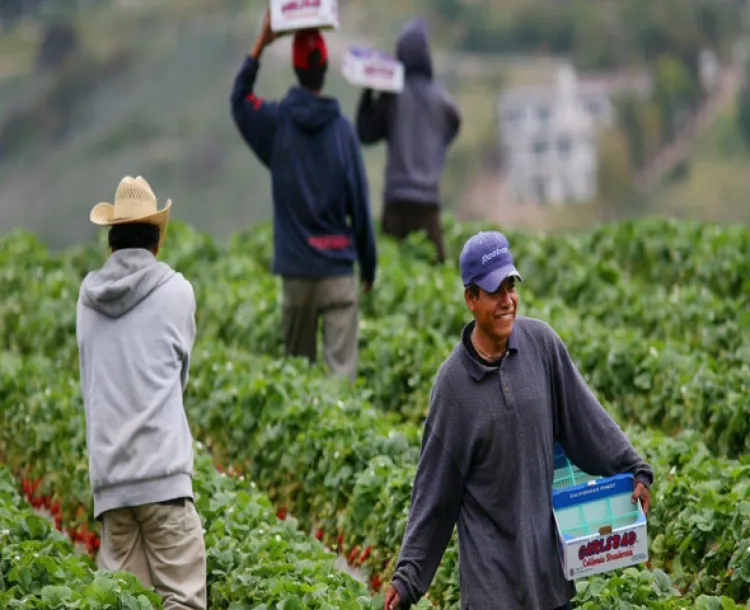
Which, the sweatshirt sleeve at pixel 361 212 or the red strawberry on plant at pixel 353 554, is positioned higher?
the sweatshirt sleeve at pixel 361 212

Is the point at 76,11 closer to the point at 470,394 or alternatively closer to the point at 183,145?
the point at 183,145

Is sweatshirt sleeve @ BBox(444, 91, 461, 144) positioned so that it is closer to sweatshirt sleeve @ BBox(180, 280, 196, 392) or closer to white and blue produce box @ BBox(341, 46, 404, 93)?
white and blue produce box @ BBox(341, 46, 404, 93)

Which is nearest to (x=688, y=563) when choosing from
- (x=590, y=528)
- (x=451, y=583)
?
(x=451, y=583)

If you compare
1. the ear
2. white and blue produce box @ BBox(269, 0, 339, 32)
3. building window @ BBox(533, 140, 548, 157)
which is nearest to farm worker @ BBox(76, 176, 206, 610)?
the ear

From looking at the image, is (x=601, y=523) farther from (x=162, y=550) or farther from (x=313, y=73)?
(x=313, y=73)

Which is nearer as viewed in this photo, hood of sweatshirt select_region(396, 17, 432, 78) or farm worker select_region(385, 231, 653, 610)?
farm worker select_region(385, 231, 653, 610)

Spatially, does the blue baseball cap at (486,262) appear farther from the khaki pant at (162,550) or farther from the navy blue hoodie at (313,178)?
the navy blue hoodie at (313,178)

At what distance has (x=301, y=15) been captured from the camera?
30.6 feet

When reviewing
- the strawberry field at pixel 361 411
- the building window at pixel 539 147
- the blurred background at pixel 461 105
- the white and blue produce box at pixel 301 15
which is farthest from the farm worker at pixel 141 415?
the building window at pixel 539 147

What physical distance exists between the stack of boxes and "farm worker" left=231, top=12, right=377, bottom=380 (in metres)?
4.41

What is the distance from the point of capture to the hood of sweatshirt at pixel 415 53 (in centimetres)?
1341

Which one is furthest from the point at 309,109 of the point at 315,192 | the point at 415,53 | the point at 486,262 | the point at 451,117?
the point at 486,262

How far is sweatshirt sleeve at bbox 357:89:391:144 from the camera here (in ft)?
44.0

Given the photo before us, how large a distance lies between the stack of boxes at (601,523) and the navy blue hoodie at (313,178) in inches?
176
